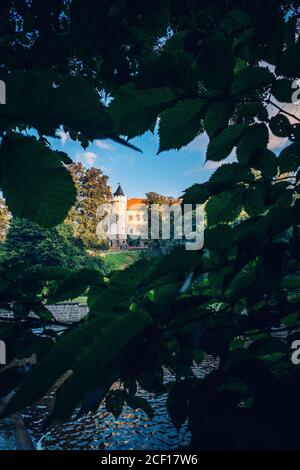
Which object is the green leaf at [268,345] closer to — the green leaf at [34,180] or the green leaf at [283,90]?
the green leaf at [283,90]

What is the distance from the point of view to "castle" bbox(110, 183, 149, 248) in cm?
7206

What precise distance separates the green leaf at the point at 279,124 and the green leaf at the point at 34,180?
88 cm

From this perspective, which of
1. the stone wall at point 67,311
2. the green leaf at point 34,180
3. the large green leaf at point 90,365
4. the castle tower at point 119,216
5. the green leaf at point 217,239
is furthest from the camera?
the castle tower at point 119,216

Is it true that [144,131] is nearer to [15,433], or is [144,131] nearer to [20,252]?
[15,433]

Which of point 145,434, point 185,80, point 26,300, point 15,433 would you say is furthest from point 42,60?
point 145,434

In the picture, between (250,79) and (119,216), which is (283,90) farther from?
(119,216)

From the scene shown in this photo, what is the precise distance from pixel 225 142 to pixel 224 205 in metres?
0.26

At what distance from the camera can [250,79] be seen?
87 centimetres

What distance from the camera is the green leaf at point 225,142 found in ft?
3.43

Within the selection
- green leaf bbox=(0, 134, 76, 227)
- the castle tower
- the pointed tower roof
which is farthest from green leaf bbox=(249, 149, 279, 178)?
the pointed tower roof

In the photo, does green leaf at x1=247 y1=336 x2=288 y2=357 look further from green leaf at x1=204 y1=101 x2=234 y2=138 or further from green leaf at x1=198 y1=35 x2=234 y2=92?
green leaf at x1=198 y1=35 x2=234 y2=92

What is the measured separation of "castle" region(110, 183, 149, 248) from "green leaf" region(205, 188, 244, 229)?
65.8 m

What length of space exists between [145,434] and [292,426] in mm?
10860

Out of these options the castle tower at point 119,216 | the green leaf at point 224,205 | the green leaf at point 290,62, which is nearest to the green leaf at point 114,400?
the green leaf at point 224,205
